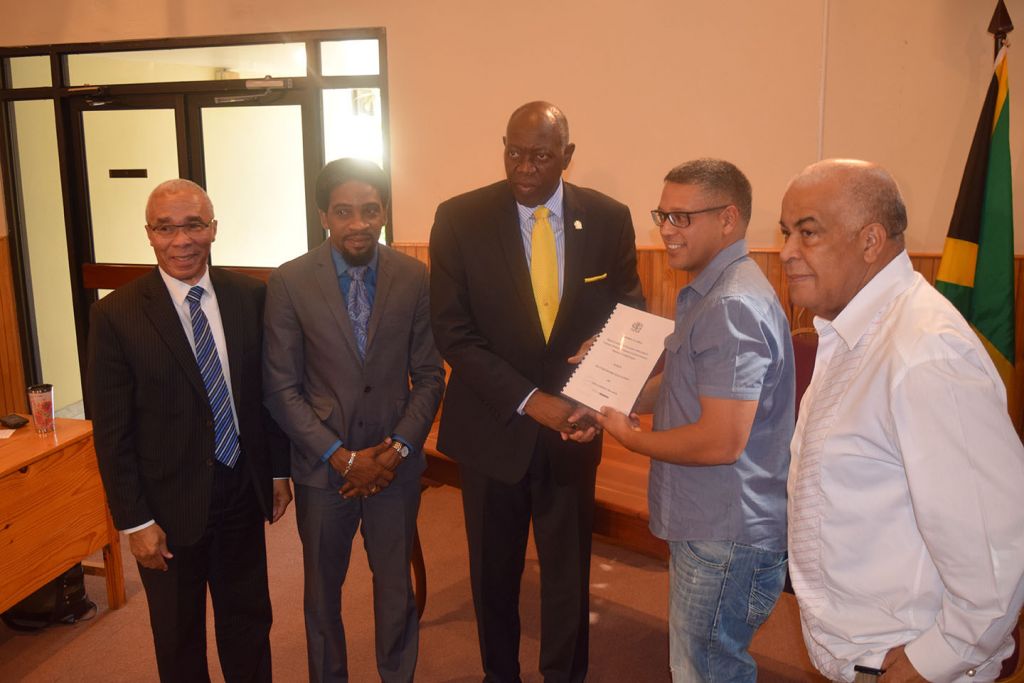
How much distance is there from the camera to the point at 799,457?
152 cm

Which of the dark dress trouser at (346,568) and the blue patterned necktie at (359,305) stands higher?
the blue patterned necktie at (359,305)

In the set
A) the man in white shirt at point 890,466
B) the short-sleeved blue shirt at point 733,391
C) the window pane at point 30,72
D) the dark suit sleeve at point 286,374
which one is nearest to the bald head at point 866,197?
the man in white shirt at point 890,466

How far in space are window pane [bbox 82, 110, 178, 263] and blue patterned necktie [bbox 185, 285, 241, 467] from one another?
147 inches

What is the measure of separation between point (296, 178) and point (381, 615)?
3.50m

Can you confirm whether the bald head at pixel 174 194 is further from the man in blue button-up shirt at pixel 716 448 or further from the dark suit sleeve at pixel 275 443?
the man in blue button-up shirt at pixel 716 448

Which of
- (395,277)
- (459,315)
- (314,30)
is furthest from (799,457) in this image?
(314,30)

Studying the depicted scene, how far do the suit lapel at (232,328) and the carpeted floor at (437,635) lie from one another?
1289 millimetres

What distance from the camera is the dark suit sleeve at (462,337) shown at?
7.92 ft

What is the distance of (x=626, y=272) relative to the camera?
8.57 ft

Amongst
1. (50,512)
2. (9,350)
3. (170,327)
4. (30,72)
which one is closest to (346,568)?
(170,327)

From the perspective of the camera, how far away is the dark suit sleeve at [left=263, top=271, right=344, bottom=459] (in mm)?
2406

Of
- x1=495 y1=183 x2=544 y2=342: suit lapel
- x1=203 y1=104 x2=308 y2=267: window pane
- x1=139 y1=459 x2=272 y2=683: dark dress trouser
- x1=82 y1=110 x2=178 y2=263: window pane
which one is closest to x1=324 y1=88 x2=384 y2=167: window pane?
x1=203 y1=104 x2=308 y2=267: window pane

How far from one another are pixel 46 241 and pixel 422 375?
459cm

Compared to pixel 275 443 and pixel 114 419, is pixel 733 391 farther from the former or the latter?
pixel 114 419
